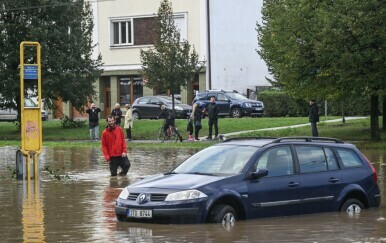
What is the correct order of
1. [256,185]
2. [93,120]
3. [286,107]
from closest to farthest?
[256,185]
[93,120]
[286,107]

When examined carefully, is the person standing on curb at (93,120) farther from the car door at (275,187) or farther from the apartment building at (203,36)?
the car door at (275,187)

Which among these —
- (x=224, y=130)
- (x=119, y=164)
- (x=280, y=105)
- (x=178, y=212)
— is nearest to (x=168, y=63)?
(x=224, y=130)

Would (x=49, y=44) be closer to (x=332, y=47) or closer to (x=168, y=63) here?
(x=168, y=63)

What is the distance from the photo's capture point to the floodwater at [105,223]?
1347cm

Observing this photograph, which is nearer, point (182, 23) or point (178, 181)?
point (178, 181)

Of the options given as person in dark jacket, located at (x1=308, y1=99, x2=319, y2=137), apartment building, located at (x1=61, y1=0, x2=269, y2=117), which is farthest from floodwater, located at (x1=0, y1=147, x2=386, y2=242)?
apartment building, located at (x1=61, y1=0, x2=269, y2=117)

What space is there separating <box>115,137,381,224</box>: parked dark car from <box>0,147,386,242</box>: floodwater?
0.19 m

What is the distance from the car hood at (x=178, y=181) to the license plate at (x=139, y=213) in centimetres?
44

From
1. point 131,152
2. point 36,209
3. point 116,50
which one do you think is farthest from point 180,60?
point 36,209

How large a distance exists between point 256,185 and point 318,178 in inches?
52.3

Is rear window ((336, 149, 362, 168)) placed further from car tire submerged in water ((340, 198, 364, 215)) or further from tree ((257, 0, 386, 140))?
tree ((257, 0, 386, 140))

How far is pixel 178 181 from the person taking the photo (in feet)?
48.7

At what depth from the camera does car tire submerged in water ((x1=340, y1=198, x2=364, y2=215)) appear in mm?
16109

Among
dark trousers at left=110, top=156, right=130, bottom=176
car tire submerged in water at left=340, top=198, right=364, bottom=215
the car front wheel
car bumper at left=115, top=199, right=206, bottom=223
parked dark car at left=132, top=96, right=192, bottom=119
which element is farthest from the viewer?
parked dark car at left=132, top=96, right=192, bottom=119
